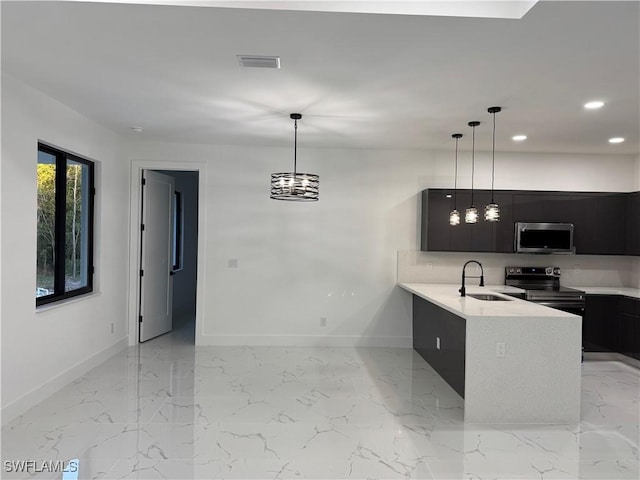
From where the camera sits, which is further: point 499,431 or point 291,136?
point 291,136

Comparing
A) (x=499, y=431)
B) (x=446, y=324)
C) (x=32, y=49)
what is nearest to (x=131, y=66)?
(x=32, y=49)

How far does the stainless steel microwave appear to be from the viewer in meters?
5.25

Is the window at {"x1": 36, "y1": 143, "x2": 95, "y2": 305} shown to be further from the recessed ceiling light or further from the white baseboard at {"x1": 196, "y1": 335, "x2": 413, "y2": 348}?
the recessed ceiling light

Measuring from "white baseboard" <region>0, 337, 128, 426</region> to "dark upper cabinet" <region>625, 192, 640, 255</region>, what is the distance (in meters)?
6.38

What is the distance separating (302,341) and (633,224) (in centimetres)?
441

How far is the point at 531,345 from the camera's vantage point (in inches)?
131

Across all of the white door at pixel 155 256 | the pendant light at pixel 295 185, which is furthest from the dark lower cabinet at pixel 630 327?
the white door at pixel 155 256

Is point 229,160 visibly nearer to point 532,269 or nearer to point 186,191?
point 186,191

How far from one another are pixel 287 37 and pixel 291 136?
8.15ft

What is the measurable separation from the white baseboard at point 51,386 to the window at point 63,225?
71 centimetres

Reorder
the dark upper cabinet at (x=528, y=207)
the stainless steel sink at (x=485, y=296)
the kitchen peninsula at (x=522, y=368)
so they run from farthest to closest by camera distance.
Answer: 1. the dark upper cabinet at (x=528, y=207)
2. the stainless steel sink at (x=485, y=296)
3. the kitchen peninsula at (x=522, y=368)

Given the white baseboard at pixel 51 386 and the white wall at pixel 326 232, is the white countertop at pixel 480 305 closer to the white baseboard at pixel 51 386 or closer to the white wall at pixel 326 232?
the white wall at pixel 326 232

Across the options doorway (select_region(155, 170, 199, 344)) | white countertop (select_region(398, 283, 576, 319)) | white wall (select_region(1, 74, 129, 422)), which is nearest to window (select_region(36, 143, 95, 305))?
white wall (select_region(1, 74, 129, 422))

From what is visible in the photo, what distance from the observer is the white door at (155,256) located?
5.55 m
